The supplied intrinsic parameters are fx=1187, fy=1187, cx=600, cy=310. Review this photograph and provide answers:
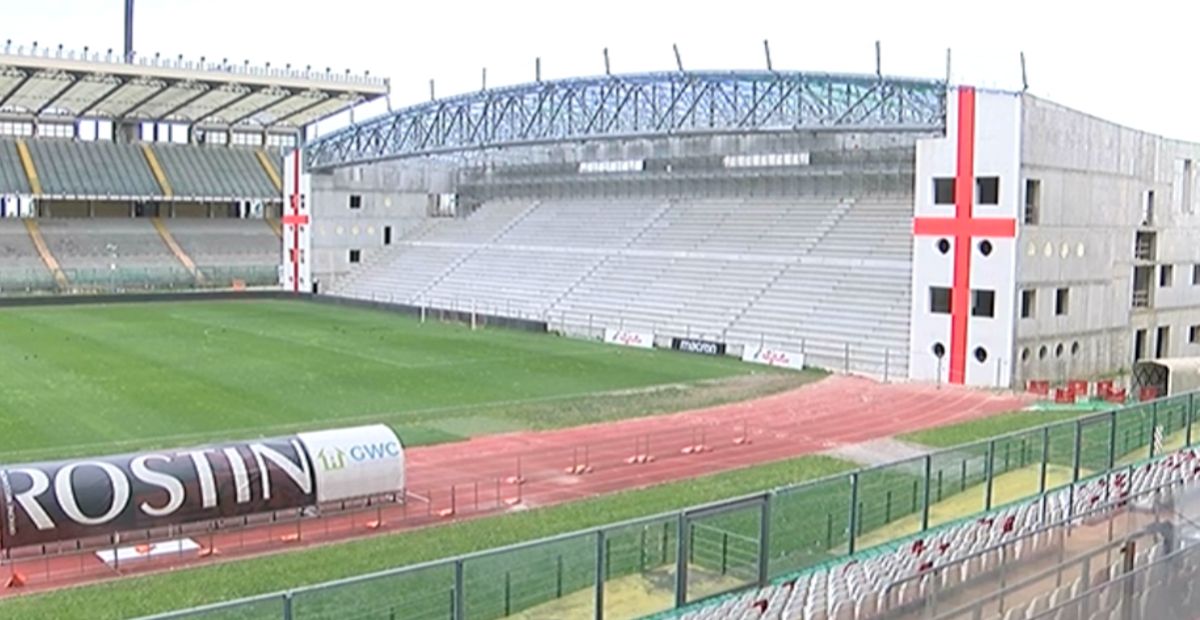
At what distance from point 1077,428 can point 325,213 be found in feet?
190

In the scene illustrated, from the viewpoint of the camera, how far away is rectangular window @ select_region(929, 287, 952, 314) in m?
39.3

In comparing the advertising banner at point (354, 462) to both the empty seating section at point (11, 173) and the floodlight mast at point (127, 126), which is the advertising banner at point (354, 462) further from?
the floodlight mast at point (127, 126)

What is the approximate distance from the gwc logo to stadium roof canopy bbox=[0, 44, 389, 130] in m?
50.6

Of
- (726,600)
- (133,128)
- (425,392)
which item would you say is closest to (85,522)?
(726,600)

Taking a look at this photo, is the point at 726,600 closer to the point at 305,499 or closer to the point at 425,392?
the point at 305,499

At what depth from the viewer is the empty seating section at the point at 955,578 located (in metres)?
12.6

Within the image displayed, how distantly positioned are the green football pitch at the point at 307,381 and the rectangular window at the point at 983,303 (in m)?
5.91

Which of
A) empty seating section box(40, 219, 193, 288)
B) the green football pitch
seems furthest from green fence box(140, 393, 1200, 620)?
empty seating section box(40, 219, 193, 288)

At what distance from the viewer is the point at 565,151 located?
68.1 metres

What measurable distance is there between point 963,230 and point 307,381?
21.4m

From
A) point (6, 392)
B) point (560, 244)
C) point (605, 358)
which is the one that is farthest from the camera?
point (560, 244)

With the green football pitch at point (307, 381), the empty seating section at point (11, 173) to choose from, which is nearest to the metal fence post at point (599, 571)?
the green football pitch at point (307, 381)

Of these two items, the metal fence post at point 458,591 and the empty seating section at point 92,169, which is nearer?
the metal fence post at point 458,591

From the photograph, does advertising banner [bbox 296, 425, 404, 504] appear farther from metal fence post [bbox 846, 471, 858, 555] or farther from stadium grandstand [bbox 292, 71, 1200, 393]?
stadium grandstand [bbox 292, 71, 1200, 393]
